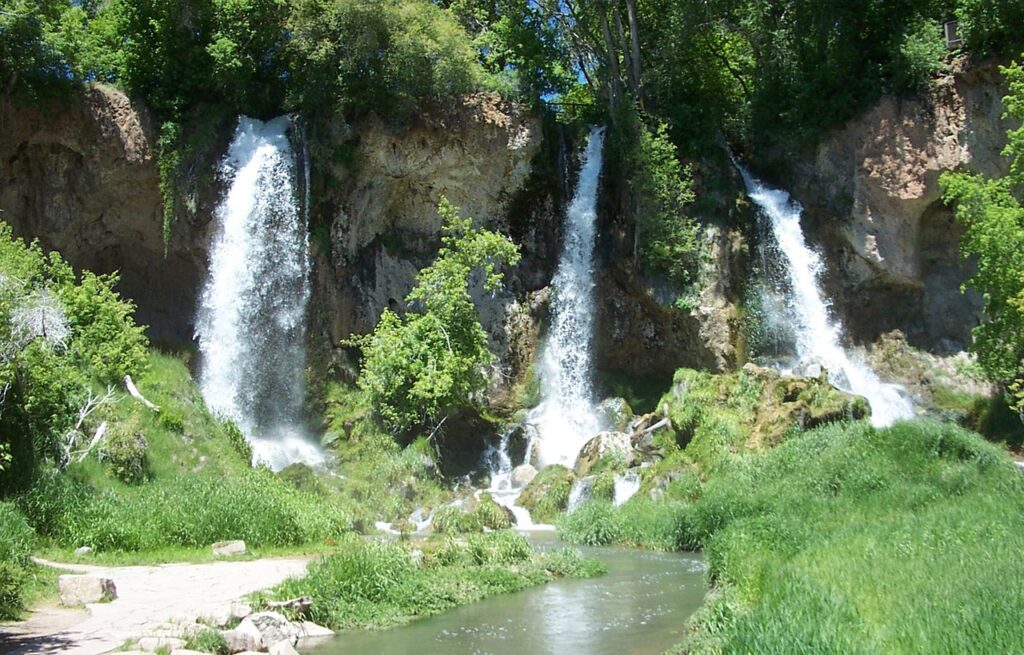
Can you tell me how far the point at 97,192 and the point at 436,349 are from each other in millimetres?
12312

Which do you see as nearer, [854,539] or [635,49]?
[854,539]

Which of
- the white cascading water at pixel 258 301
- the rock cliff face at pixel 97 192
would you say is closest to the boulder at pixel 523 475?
the white cascading water at pixel 258 301

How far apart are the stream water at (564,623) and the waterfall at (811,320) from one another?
15327 mm

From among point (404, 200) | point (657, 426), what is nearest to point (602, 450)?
point (657, 426)

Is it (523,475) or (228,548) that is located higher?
(228,548)

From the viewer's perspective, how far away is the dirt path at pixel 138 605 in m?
8.61

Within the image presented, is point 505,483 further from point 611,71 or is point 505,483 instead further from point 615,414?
point 611,71

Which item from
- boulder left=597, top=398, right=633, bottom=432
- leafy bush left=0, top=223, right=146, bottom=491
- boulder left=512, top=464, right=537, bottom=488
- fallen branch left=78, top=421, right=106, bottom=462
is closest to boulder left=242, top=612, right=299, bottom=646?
leafy bush left=0, top=223, right=146, bottom=491

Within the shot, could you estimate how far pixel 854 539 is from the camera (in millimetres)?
11852

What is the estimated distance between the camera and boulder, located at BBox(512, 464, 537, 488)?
26.2 m

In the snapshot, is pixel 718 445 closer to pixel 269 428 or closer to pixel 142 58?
pixel 269 428

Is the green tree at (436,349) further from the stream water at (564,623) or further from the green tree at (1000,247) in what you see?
the stream water at (564,623)

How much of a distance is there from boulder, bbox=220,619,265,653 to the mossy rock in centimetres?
1299

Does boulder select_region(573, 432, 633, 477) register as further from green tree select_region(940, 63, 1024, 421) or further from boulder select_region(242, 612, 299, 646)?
boulder select_region(242, 612, 299, 646)
